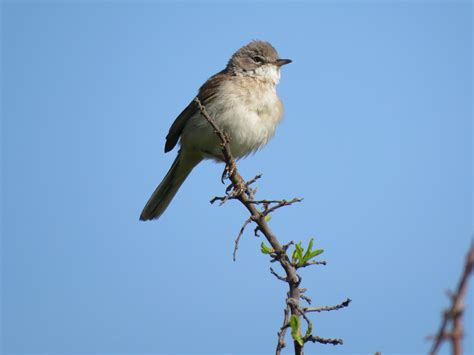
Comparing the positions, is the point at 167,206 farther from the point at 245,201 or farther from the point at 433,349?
the point at 433,349

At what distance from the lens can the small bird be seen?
6734 mm

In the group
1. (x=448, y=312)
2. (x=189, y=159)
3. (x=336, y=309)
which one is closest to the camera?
(x=448, y=312)

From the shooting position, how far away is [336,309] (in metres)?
2.81

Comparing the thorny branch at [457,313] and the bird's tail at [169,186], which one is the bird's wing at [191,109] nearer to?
the bird's tail at [169,186]

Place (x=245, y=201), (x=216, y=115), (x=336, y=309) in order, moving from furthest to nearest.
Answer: (x=216, y=115), (x=245, y=201), (x=336, y=309)

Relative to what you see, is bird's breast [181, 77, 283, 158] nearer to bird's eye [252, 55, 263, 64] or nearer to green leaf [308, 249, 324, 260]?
bird's eye [252, 55, 263, 64]

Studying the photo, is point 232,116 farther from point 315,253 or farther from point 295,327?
point 295,327

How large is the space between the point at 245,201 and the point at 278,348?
1.81 metres

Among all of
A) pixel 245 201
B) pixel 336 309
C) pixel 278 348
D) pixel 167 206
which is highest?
pixel 167 206

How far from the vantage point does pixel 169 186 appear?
7.53m

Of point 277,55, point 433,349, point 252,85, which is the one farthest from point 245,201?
point 277,55

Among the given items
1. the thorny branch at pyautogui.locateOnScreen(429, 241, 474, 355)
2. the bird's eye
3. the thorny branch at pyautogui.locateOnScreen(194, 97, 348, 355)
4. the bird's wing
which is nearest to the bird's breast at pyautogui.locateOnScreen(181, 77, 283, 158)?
the bird's wing

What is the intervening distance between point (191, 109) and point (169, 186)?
3.52 ft

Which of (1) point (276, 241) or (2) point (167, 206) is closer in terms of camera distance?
(1) point (276, 241)
